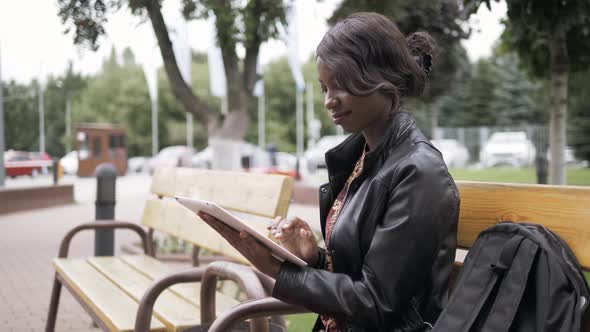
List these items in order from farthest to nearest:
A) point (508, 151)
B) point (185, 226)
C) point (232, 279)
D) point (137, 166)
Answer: point (137, 166) < point (508, 151) < point (185, 226) < point (232, 279)

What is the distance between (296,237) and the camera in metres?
1.91

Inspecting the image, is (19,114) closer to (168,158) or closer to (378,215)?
(378,215)

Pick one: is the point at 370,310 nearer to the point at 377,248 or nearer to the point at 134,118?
the point at 377,248

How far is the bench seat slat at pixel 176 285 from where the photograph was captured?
3171mm

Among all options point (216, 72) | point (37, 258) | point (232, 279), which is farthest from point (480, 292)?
point (216, 72)

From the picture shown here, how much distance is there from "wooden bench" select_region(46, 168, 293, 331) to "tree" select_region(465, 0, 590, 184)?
2.91 m

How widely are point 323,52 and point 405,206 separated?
0.45m

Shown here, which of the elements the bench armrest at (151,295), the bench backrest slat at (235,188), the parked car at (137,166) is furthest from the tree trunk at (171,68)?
the parked car at (137,166)

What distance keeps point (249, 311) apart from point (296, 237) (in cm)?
33

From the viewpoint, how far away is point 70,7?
247 inches

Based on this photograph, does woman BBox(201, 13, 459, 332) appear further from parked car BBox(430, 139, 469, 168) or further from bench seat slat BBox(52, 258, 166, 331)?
parked car BBox(430, 139, 469, 168)

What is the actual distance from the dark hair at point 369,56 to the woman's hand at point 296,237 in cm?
39

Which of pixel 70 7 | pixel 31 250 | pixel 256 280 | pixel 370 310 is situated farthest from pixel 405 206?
pixel 31 250

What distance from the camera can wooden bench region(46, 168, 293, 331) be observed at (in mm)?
2596
